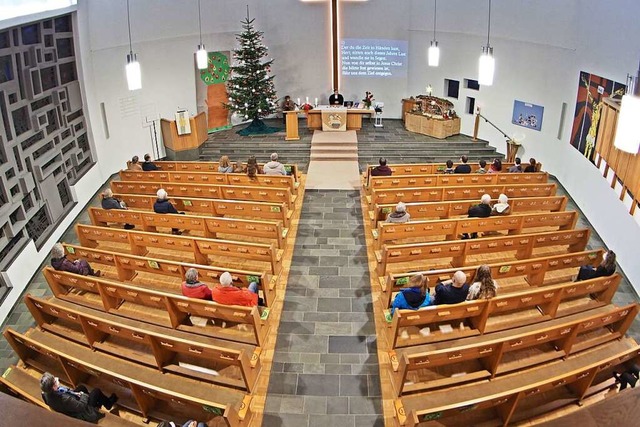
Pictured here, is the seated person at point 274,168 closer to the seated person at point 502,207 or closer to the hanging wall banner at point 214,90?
the seated person at point 502,207

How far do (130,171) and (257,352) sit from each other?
17.3ft

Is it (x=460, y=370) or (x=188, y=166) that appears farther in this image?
(x=188, y=166)

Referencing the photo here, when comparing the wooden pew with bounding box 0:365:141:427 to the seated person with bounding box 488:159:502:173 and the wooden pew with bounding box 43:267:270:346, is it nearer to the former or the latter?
the wooden pew with bounding box 43:267:270:346

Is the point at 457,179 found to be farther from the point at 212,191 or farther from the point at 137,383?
the point at 137,383

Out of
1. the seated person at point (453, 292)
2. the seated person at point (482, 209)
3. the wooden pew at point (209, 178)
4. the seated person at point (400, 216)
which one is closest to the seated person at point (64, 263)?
the wooden pew at point (209, 178)

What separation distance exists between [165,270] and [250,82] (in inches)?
289

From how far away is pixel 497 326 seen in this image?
5.34 metres

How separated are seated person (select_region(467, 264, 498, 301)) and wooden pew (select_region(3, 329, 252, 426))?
2530mm

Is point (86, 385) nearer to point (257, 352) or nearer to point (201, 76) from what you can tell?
point (257, 352)

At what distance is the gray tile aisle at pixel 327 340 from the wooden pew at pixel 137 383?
1.69 ft

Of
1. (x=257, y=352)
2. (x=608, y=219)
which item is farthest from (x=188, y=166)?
(x=608, y=219)

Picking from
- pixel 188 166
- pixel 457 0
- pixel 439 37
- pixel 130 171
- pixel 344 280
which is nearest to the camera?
pixel 344 280

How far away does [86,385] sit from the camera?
4.54m

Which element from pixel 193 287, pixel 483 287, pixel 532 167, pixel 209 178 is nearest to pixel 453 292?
pixel 483 287
